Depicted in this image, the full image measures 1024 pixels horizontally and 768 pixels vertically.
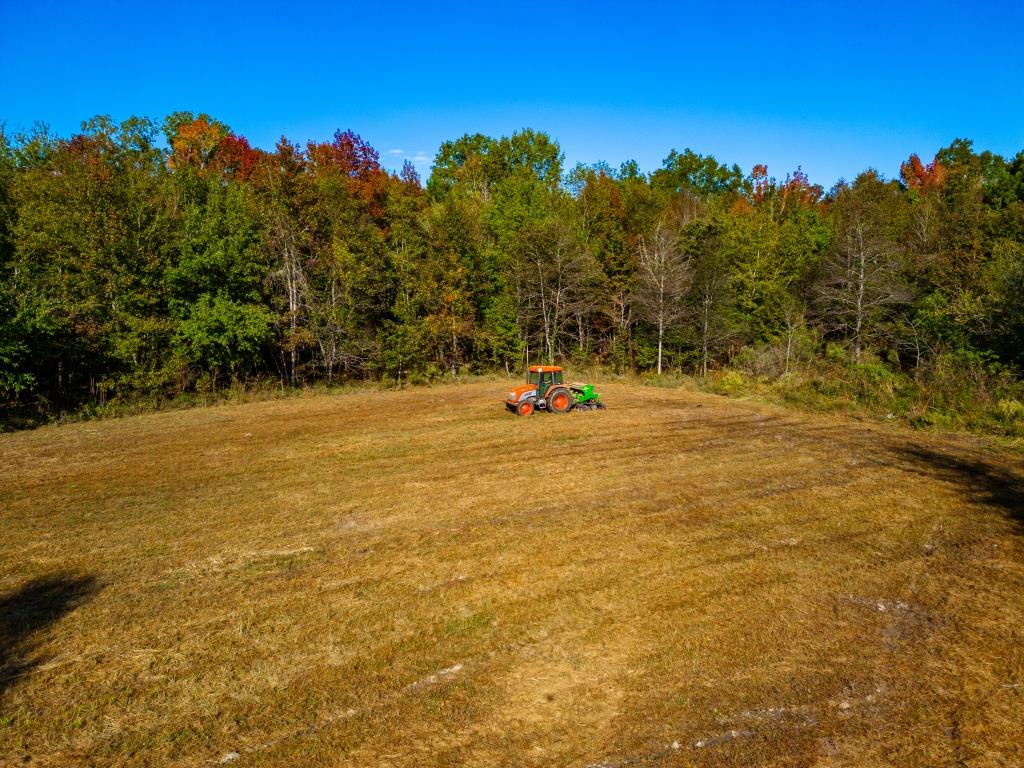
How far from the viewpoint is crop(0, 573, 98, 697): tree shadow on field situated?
5702 mm

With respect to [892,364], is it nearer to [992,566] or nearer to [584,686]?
[992,566]

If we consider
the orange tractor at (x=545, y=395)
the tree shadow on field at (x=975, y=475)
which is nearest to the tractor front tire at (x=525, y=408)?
the orange tractor at (x=545, y=395)

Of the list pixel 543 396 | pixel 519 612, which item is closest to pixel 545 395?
pixel 543 396

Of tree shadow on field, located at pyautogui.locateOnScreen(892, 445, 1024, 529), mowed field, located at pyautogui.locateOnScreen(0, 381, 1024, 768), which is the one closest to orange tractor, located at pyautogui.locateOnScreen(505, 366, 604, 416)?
mowed field, located at pyautogui.locateOnScreen(0, 381, 1024, 768)

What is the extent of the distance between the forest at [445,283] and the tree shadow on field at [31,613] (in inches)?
552

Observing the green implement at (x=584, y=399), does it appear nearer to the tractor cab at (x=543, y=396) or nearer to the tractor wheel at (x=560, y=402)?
the tractor cab at (x=543, y=396)

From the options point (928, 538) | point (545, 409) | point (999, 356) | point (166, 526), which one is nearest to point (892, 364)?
point (999, 356)

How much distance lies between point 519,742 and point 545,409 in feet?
46.2

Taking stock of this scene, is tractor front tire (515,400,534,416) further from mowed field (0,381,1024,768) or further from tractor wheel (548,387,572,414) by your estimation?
mowed field (0,381,1024,768)

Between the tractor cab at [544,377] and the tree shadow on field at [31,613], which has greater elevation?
the tractor cab at [544,377]

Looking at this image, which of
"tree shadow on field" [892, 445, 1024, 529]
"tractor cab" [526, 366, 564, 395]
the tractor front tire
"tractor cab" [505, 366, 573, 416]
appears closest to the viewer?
"tree shadow on field" [892, 445, 1024, 529]

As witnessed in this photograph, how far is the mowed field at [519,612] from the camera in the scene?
15.5 ft

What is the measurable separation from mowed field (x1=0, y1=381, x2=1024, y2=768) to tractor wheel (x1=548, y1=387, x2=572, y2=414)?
5.44m

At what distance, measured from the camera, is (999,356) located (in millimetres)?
21703
